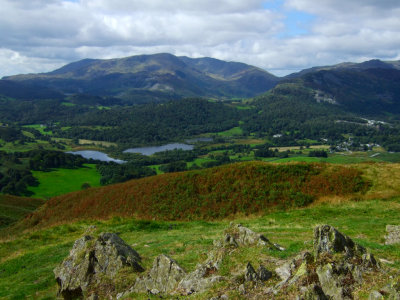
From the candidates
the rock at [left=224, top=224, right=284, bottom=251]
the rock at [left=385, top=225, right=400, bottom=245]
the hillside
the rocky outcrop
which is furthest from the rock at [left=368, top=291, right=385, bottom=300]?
the rock at [left=385, top=225, right=400, bottom=245]

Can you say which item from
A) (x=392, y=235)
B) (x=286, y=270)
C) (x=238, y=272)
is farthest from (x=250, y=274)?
(x=392, y=235)

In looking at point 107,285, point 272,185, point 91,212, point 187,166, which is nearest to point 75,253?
point 107,285

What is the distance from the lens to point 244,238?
1731 cm

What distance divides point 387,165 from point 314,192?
41.3 ft

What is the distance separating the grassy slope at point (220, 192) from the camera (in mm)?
38031

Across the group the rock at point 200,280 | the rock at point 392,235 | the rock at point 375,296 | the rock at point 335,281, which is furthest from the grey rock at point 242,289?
the rock at point 392,235

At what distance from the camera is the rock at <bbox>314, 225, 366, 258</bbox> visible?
12.6 m

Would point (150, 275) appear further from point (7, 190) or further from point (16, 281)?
point (7, 190)

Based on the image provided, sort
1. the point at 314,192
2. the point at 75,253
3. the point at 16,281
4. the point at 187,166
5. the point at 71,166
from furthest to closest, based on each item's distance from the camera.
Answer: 1. the point at 187,166
2. the point at 71,166
3. the point at 314,192
4. the point at 16,281
5. the point at 75,253

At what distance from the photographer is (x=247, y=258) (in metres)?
14.4

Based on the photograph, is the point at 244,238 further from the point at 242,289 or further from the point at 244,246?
the point at 242,289

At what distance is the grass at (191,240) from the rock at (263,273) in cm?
141

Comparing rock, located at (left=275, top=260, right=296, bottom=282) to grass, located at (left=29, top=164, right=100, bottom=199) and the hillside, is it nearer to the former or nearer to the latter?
the hillside

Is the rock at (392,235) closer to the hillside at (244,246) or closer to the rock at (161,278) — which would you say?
the hillside at (244,246)
